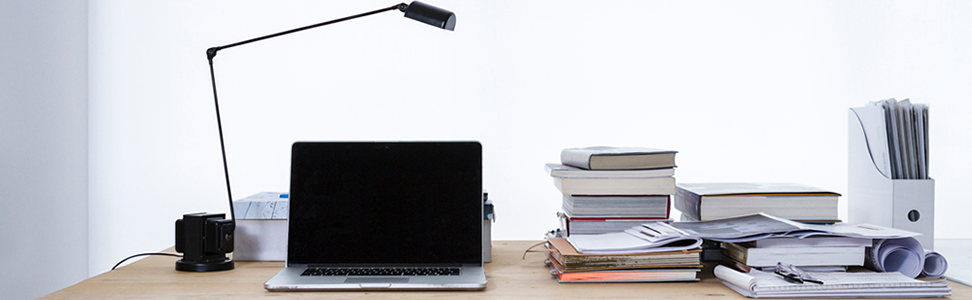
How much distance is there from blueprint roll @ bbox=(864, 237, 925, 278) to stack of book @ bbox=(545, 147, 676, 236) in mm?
329

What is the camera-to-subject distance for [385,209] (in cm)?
96

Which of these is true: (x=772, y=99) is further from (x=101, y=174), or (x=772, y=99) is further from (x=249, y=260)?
(x=101, y=174)

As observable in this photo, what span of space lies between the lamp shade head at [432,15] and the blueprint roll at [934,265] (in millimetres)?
893

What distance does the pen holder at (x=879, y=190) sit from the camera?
100cm

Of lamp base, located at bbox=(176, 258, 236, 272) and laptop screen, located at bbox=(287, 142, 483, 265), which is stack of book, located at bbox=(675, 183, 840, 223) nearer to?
laptop screen, located at bbox=(287, 142, 483, 265)

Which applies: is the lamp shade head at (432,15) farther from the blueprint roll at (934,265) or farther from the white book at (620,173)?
the blueprint roll at (934,265)

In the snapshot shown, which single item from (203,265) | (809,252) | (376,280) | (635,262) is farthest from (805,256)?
(203,265)

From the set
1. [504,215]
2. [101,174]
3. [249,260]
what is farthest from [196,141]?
[504,215]

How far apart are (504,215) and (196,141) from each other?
40.1 inches

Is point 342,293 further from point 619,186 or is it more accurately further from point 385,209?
point 619,186

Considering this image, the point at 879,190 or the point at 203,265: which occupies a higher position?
the point at 879,190

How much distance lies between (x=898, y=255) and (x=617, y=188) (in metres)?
0.46

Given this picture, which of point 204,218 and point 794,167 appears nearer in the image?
point 204,218

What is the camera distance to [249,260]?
3.43 feet
